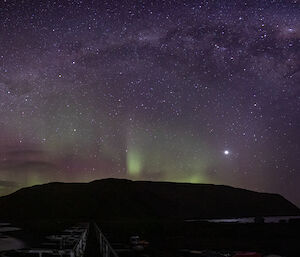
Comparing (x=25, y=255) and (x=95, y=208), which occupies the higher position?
(x=95, y=208)

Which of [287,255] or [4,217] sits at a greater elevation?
[4,217]

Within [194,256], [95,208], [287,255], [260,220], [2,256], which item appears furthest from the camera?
[95,208]

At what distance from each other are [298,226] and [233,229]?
23836mm

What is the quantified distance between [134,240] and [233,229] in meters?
57.4

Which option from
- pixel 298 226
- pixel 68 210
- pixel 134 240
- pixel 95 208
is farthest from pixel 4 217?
pixel 134 240

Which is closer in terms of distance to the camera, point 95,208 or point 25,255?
point 25,255

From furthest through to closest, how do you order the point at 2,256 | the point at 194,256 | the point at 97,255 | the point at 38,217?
the point at 38,217
the point at 194,256
the point at 2,256
the point at 97,255

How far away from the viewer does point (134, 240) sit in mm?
48031

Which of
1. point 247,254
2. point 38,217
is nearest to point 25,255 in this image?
point 247,254

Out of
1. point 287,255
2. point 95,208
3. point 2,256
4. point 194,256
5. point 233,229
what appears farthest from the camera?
point 95,208

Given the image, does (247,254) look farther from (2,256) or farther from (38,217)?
(38,217)

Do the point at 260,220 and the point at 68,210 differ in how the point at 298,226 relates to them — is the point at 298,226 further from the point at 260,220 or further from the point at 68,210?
the point at 68,210

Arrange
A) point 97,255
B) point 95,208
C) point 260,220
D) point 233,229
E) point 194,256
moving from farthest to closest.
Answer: point 95,208 → point 260,220 → point 233,229 → point 194,256 → point 97,255

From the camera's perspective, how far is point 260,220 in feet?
393
